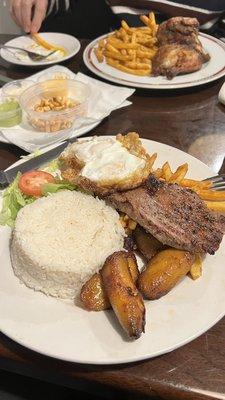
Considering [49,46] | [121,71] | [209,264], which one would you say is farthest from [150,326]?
[49,46]

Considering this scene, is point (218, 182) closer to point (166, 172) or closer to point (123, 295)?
point (166, 172)

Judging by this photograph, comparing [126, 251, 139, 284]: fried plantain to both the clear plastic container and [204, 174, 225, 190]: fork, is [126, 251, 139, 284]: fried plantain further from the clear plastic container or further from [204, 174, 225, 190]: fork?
the clear plastic container

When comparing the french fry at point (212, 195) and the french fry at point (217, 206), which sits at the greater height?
the french fry at point (212, 195)

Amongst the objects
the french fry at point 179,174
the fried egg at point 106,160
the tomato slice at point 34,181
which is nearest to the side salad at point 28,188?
the tomato slice at point 34,181

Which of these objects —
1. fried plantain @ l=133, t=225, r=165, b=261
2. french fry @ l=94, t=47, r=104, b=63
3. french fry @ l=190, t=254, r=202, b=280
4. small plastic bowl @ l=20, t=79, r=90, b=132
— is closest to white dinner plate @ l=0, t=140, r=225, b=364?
french fry @ l=190, t=254, r=202, b=280

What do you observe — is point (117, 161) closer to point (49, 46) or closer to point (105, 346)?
point (105, 346)

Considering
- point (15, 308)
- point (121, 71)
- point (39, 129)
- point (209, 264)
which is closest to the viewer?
point (15, 308)

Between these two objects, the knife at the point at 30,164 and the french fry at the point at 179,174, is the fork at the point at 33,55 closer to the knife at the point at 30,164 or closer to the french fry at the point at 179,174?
the knife at the point at 30,164

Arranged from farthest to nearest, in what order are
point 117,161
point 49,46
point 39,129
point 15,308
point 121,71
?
1. point 49,46
2. point 121,71
3. point 39,129
4. point 117,161
5. point 15,308
